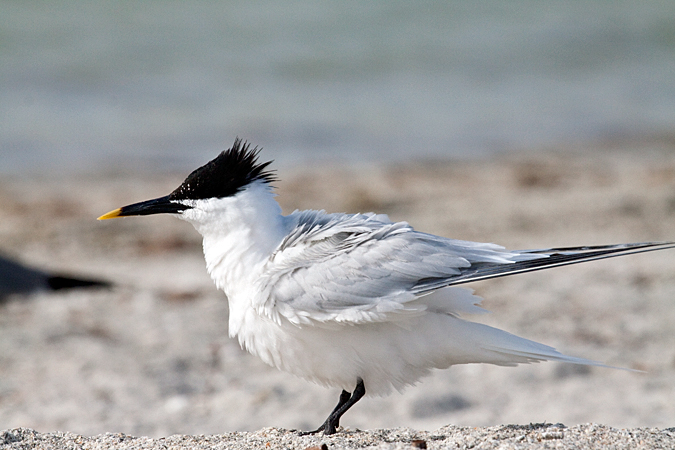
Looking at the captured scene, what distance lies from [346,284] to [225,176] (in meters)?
0.77

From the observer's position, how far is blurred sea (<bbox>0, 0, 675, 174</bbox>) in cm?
1203

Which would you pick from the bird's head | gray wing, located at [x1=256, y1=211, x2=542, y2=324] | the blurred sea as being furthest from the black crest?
the blurred sea

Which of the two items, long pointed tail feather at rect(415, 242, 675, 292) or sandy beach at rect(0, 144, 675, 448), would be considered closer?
long pointed tail feather at rect(415, 242, 675, 292)

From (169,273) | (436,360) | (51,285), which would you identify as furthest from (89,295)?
(436,360)

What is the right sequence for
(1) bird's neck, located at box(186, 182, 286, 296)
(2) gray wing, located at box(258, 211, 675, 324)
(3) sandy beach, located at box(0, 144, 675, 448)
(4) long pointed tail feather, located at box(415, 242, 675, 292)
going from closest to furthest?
1. (4) long pointed tail feather, located at box(415, 242, 675, 292)
2. (2) gray wing, located at box(258, 211, 675, 324)
3. (1) bird's neck, located at box(186, 182, 286, 296)
4. (3) sandy beach, located at box(0, 144, 675, 448)

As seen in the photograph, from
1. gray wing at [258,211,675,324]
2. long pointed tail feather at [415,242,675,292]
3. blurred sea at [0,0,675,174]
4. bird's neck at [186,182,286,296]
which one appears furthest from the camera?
blurred sea at [0,0,675,174]

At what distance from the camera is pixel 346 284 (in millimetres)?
3031

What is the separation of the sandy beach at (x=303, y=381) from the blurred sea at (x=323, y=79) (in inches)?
109

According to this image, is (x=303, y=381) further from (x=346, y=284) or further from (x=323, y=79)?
(x=323, y=79)

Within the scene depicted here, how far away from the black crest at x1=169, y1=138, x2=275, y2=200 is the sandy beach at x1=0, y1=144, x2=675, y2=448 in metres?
1.06

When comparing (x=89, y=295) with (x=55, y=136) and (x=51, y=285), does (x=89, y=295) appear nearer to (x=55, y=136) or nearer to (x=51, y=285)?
(x=51, y=285)

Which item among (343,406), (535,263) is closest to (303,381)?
(343,406)

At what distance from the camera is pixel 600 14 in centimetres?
1911

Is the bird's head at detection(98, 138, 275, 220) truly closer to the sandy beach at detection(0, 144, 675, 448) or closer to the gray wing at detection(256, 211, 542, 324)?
the gray wing at detection(256, 211, 542, 324)
